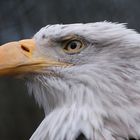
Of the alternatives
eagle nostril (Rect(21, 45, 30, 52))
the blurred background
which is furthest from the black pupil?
the blurred background

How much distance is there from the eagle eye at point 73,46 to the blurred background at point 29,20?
2.12 m

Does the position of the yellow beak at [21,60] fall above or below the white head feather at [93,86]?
above

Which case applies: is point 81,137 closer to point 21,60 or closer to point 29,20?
point 21,60

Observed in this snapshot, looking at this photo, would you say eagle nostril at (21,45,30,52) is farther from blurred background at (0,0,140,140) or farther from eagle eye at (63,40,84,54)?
blurred background at (0,0,140,140)

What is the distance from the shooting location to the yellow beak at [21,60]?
3.59 meters

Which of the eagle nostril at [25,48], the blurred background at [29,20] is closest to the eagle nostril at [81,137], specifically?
the eagle nostril at [25,48]

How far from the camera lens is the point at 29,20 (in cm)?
607

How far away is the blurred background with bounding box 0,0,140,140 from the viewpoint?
589 centimetres

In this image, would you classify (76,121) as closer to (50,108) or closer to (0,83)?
(50,108)

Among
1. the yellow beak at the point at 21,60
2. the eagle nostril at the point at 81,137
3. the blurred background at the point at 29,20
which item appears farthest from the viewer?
the blurred background at the point at 29,20

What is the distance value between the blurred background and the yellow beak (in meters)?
2.16

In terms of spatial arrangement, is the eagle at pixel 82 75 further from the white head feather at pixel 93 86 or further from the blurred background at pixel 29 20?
the blurred background at pixel 29 20

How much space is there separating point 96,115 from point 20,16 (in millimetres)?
2582

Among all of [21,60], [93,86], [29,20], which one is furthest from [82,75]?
[29,20]
